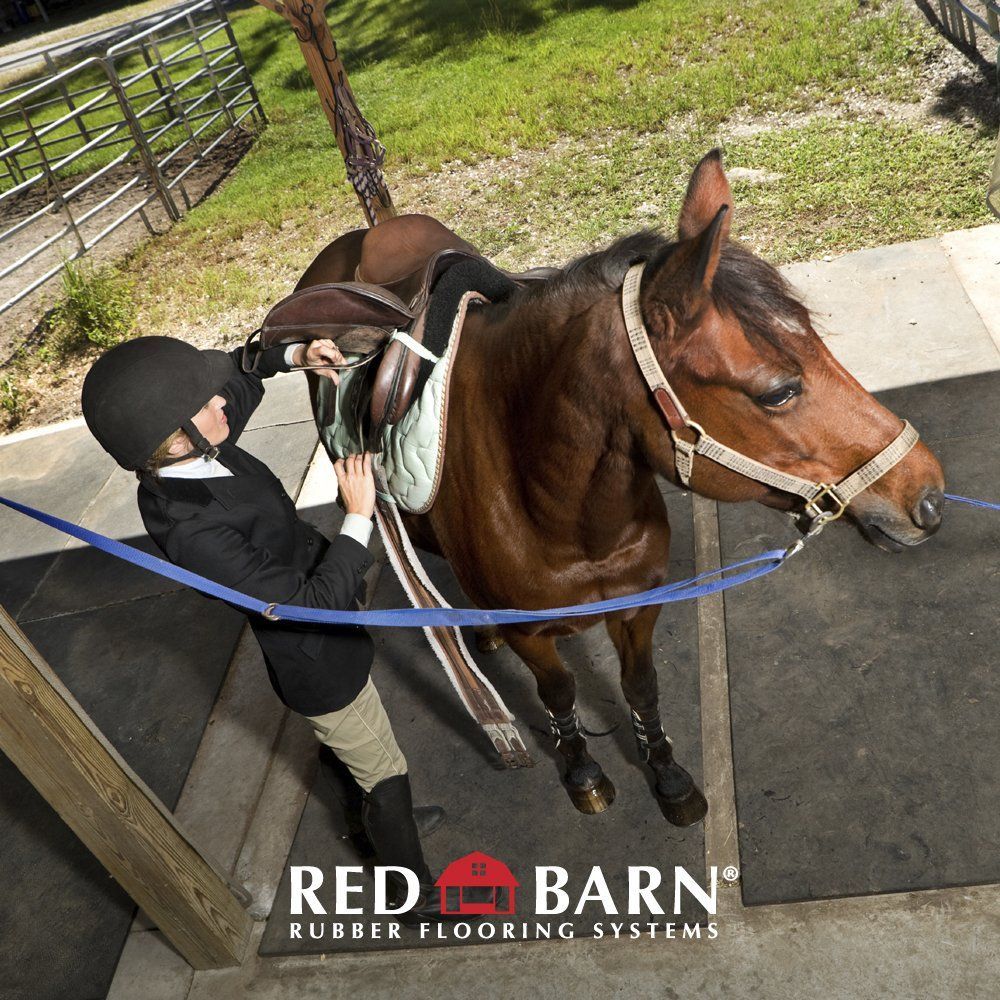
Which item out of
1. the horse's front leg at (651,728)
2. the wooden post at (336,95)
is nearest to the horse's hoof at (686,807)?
the horse's front leg at (651,728)

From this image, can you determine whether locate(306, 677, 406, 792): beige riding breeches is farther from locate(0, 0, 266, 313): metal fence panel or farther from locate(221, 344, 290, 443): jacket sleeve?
locate(0, 0, 266, 313): metal fence panel

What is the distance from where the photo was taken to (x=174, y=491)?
2.07 m

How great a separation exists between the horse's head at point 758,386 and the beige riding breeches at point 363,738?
1084 mm

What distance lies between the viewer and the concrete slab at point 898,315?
4102 millimetres

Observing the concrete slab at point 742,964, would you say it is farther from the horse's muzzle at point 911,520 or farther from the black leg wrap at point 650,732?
the horse's muzzle at point 911,520

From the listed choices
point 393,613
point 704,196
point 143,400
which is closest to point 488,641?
point 393,613

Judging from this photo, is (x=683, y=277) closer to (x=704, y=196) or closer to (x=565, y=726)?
(x=704, y=196)

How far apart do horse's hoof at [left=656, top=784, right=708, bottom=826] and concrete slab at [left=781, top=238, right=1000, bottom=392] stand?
2.13m

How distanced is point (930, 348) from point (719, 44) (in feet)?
18.2

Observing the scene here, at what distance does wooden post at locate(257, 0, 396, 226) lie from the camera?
14.3 feet

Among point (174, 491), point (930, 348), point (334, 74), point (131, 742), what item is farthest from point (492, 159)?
point (174, 491)

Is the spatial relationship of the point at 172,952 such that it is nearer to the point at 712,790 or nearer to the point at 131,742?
the point at 131,742

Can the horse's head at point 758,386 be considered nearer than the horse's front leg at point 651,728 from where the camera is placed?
Yes

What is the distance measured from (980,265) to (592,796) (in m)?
3.57
